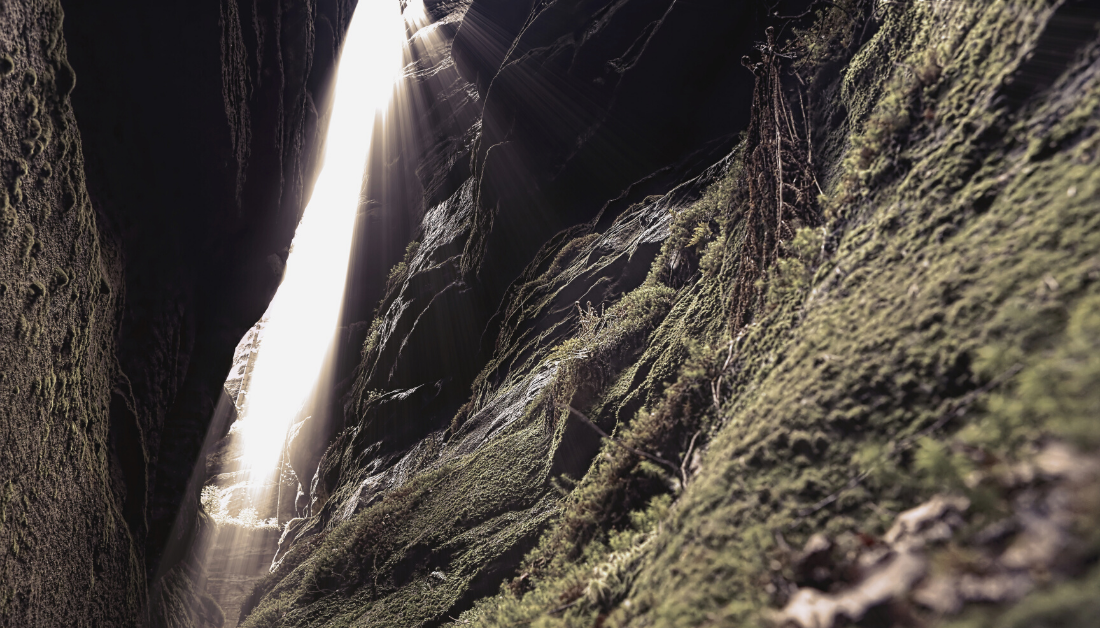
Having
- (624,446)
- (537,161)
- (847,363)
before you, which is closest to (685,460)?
(624,446)

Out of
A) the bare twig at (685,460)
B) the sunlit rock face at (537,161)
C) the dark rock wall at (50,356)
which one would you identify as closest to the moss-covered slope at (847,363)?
the bare twig at (685,460)

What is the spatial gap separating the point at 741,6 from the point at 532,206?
319 inches

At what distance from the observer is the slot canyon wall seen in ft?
5.58

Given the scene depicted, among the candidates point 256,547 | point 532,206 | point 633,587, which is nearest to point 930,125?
point 633,587

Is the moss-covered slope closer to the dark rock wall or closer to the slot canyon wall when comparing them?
the slot canyon wall

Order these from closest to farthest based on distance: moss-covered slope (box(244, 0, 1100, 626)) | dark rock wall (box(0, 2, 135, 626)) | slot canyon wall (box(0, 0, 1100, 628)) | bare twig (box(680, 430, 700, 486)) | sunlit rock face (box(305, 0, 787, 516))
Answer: moss-covered slope (box(244, 0, 1100, 626))
slot canyon wall (box(0, 0, 1100, 628))
bare twig (box(680, 430, 700, 486))
dark rock wall (box(0, 2, 135, 626))
sunlit rock face (box(305, 0, 787, 516))

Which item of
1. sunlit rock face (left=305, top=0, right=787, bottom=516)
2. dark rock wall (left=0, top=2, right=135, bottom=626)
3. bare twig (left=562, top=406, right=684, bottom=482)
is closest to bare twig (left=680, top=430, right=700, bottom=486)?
bare twig (left=562, top=406, right=684, bottom=482)

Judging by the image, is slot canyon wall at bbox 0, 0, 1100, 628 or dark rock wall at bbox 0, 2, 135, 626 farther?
dark rock wall at bbox 0, 2, 135, 626

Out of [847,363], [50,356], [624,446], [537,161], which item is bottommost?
[624,446]

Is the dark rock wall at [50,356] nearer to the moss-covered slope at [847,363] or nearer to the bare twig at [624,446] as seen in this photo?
the moss-covered slope at [847,363]

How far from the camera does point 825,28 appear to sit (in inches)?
189

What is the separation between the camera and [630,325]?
239 inches

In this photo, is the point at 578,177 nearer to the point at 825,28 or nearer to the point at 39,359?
the point at 825,28

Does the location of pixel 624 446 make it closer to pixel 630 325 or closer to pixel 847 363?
pixel 847 363
